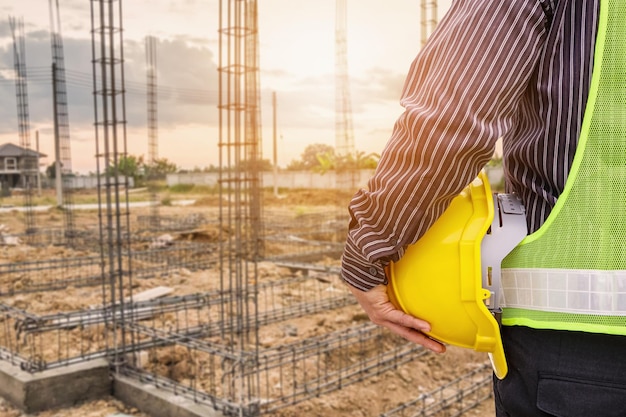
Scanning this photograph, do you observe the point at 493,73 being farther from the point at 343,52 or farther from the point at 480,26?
the point at 343,52

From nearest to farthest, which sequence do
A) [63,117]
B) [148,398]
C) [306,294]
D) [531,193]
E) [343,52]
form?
1. [531,193]
2. [148,398]
3. [306,294]
4. [63,117]
5. [343,52]

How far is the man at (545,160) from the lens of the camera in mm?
1138

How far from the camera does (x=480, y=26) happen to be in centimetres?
115

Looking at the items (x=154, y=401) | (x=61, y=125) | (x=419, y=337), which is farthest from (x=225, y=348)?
(x=61, y=125)

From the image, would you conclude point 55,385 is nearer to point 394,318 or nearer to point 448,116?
point 394,318

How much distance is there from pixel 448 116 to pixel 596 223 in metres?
0.35

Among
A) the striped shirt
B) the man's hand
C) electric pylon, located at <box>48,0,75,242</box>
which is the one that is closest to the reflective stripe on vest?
the striped shirt

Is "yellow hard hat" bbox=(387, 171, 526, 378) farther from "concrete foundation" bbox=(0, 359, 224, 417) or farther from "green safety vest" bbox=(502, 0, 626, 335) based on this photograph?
"concrete foundation" bbox=(0, 359, 224, 417)

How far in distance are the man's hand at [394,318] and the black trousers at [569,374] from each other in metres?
0.20

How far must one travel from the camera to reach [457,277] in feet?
4.18

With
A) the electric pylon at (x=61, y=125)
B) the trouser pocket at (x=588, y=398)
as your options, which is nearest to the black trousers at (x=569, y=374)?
the trouser pocket at (x=588, y=398)

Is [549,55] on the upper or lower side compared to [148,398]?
upper

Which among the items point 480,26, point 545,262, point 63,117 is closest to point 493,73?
point 480,26

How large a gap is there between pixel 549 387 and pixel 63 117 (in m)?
15.8
